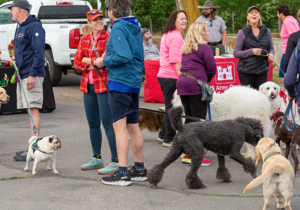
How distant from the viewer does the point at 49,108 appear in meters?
9.76

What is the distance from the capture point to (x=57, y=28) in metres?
12.4

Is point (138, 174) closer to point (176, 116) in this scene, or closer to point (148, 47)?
point (176, 116)

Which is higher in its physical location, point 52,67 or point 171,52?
point 171,52

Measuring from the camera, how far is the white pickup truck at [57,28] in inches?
482

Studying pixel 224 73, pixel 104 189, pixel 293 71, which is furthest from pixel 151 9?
pixel 293 71

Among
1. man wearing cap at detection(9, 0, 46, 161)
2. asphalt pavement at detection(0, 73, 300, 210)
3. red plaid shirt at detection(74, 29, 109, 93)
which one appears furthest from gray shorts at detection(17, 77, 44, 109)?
red plaid shirt at detection(74, 29, 109, 93)

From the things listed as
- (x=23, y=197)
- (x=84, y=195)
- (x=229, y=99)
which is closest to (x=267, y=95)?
(x=229, y=99)

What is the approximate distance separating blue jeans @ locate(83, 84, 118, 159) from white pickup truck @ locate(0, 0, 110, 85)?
687cm

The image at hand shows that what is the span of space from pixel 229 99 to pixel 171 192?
216cm

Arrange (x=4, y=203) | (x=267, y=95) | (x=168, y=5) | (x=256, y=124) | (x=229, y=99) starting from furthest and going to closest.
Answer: (x=168, y=5), (x=267, y=95), (x=229, y=99), (x=256, y=124), (x=4, y=203)

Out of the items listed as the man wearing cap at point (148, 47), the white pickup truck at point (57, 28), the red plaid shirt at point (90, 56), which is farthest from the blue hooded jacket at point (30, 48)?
the white pickup truck at point (57, 28)

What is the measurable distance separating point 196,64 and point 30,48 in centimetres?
231

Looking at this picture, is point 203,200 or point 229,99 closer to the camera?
point 203,200

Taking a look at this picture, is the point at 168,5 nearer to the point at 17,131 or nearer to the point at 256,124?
the point at 17,131
